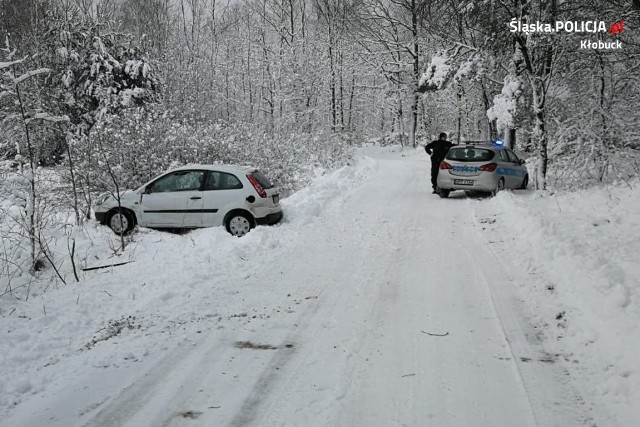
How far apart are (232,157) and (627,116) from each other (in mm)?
11708

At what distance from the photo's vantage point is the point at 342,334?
4.92 metres

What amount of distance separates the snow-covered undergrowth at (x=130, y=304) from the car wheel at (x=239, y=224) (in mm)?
636

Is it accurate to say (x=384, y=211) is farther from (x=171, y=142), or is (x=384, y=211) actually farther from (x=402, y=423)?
(x=402, y=423)

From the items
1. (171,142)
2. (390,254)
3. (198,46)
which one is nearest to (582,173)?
(390,254)

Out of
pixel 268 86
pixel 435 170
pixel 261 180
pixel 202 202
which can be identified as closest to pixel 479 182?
pixel 435 170

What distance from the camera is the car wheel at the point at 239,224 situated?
1042 centimetres

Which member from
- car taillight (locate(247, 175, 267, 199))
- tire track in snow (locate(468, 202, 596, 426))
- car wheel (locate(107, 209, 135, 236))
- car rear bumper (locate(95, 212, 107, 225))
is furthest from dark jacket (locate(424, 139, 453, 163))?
car rear bumper (locate(95, 212, 107, 225))

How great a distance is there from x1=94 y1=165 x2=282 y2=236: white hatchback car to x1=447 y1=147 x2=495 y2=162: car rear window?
590 cm

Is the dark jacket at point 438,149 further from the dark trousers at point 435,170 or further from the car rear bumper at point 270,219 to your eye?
the car rear bumper at point 270,219

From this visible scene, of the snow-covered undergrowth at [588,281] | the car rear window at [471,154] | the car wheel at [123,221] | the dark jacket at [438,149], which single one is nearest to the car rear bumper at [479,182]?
the car rear window at [471,154]

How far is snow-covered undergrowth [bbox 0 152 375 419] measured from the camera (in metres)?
4.43

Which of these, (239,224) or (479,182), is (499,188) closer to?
(479,182)

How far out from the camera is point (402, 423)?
3.40m

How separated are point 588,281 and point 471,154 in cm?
888
